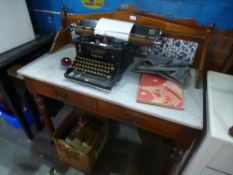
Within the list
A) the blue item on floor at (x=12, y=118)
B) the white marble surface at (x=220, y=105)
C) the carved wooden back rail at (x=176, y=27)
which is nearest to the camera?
the white marble surface at (x=220, y=105)

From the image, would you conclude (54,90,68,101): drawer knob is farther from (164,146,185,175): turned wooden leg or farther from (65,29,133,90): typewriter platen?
(164,146,185,175): turned wooden leg

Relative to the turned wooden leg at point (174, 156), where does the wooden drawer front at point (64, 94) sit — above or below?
above

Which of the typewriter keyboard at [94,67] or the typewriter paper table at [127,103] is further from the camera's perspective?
the typewriter keyboard at [94,67]

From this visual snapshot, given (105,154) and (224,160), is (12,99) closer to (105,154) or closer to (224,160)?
(105,154)

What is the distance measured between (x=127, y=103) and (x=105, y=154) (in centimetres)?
81

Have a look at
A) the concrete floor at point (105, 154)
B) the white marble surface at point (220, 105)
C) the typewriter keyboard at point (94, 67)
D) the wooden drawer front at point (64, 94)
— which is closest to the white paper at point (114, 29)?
the typewriter keyboard at point (94, 67)

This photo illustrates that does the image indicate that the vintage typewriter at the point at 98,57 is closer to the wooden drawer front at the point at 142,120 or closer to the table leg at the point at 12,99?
the wooden drawer front at the point at 142,120

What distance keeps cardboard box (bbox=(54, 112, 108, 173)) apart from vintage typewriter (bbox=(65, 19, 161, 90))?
564 millimetres

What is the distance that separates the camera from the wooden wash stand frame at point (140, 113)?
33.9 inches

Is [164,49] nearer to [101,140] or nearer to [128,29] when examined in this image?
[128,29]

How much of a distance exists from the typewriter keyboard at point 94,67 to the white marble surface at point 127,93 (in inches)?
3.3

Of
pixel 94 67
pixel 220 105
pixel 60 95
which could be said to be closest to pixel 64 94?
pixel 60 95

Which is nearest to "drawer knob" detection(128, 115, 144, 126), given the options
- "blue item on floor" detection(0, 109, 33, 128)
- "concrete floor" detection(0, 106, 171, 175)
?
"concrete floor" detection(0, 106, 171, 175)

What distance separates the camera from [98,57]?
40.4 inches
